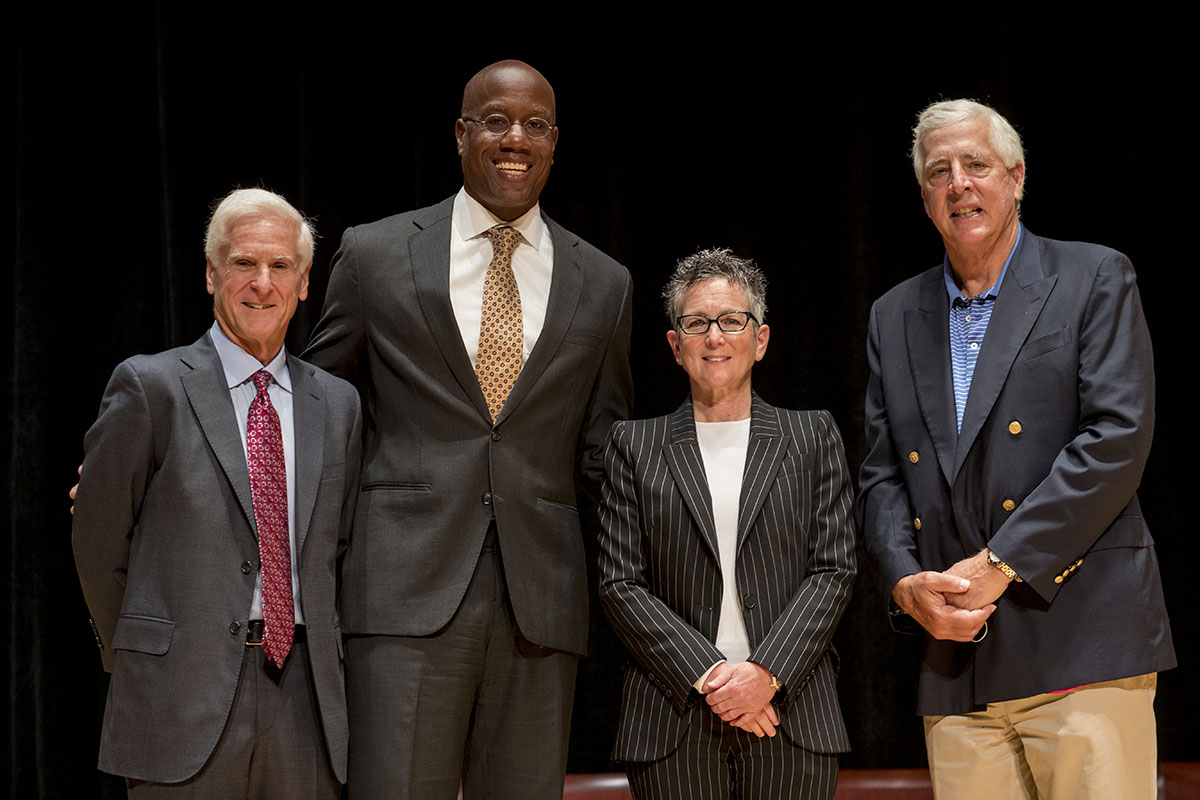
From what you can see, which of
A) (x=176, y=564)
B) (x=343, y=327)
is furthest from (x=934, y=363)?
(x=176, y=564)

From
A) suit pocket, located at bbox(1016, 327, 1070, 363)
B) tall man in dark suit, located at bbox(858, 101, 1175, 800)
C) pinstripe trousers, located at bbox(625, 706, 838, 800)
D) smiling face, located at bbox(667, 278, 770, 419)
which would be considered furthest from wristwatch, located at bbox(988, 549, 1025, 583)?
smiling face, located at bbox(667, 278, 770, 419)

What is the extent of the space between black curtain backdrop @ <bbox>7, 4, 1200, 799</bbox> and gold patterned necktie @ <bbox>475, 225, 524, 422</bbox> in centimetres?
101

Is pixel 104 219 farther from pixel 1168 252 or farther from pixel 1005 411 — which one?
pixel 1168 252

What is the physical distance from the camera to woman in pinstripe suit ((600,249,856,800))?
224 centimetres

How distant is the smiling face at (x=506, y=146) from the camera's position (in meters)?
2.51

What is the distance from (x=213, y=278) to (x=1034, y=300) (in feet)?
5.34

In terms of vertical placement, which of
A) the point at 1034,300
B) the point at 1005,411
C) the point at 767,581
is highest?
the point at 1034,300

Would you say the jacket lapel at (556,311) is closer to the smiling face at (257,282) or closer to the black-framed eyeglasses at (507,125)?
the black-framed eyeglasses at (507,125)

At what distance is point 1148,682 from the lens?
220 cm

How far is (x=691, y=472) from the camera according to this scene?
2404mm

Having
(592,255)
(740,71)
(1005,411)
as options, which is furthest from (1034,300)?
(740,71)

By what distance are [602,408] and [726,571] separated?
511 millimetres

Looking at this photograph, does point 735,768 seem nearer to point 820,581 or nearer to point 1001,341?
point 820,581

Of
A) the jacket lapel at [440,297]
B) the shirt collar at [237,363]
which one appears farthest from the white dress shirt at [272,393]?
the jacket lapel at [440,297]
